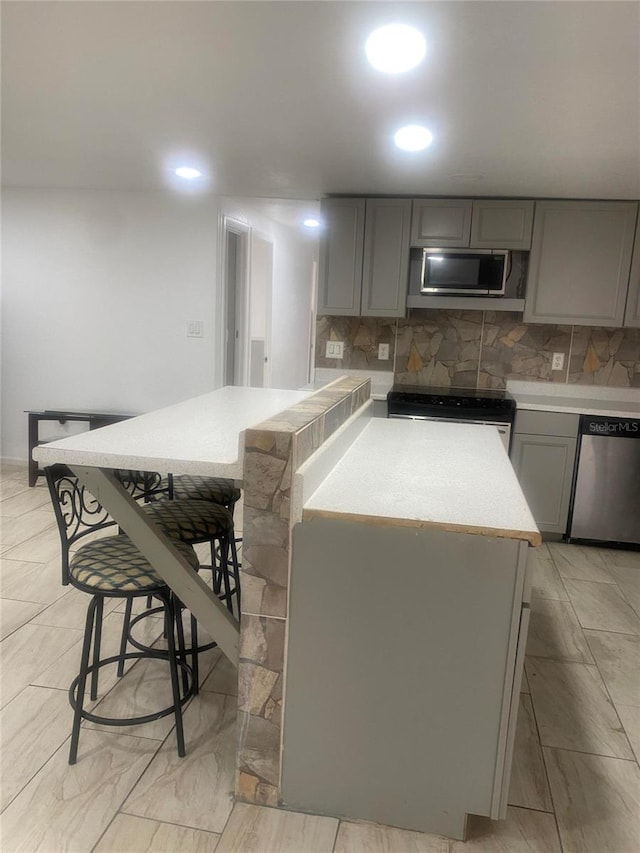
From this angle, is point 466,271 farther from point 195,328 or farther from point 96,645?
point 96,645

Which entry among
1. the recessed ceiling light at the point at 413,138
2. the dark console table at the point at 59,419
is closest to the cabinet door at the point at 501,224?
the recessed ceiling light at the point at 413,138

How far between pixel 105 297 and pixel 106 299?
2cm

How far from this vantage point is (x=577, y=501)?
12.1ft

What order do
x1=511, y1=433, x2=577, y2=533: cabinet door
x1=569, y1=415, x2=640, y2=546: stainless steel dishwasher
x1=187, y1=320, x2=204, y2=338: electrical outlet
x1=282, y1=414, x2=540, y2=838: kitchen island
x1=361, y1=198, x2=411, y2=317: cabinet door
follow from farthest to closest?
x1=187, y1=320, x2=204, y2=338: electrical outlet, x1=361, y1=198, x2=411, y2=317: cabinet door, x1=511, y1=433, x2=577, y2=533: cabinet door, x1=569, y1=415, x2=640, y2=546: stainless steel dishwasher, x1=282, y1=414, x2=540, y2=838: kitchen island

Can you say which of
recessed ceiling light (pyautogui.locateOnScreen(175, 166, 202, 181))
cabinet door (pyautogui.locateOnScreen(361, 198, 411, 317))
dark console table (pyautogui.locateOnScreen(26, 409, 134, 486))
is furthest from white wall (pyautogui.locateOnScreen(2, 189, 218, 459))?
cabinet door (pyautogui.locateOnScreen(361, 198, 411, 317))

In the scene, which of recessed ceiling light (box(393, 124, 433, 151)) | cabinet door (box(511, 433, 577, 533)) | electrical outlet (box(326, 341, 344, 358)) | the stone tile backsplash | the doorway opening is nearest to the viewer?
recessed ceiling light (box(393, 124, 433, 151))

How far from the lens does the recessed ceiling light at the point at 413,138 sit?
254 centimetres

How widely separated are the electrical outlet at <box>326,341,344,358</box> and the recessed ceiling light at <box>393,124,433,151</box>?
1702 mm

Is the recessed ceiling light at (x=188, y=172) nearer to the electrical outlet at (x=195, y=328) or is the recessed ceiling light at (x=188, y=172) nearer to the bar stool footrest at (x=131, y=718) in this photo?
the electrical outlet at (x=195, y=328)

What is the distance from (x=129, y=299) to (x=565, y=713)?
3.87 m

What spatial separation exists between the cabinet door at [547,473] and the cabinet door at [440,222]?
129cm

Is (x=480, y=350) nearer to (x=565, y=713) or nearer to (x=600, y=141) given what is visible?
(x=600, y=141)

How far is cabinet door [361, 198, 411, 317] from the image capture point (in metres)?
3.84

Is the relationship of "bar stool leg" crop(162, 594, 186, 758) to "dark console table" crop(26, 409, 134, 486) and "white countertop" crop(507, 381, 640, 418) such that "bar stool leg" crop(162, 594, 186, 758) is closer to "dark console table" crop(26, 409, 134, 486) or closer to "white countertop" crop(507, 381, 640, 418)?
"white countertop" crop(507, 381, 640, 418)
